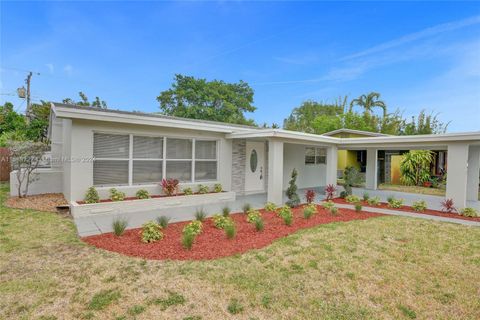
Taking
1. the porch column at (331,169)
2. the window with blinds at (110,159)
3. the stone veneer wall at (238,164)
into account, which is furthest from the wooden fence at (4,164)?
the porch column at (331,169)

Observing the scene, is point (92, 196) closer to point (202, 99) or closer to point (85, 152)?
point (85, 152)

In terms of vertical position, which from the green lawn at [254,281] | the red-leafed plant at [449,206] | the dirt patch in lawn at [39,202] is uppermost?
Answer: the red-leafed plant at [449,206]

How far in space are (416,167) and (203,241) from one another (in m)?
16.4

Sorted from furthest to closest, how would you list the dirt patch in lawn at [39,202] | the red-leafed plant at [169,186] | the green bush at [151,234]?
1. the red-leafed plant at [169,186]
2. the dirt patch in lawn at [39,202]
3. the green bush at [151,234]

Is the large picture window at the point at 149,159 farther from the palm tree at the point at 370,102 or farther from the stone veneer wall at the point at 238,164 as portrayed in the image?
the palm tree at the point at 370,102

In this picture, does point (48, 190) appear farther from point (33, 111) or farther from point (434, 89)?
point (434, 89)

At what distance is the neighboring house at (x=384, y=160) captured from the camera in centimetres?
1678

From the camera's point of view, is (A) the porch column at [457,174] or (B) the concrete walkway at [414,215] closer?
(B) the concrete walkway at [414,215]

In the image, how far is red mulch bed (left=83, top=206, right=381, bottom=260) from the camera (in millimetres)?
4672

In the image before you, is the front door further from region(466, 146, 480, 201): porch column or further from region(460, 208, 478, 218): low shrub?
region(466, 146, 480, 201): porch column

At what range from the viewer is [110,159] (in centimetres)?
808

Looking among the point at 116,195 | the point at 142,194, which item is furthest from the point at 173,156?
the point at 116,195

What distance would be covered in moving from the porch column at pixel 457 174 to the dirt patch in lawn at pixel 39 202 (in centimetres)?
1309

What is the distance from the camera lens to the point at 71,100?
29.2 meters
